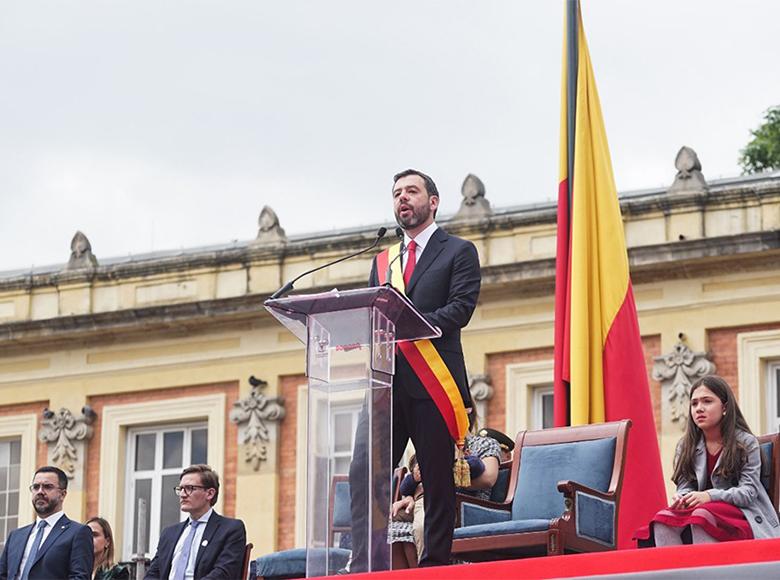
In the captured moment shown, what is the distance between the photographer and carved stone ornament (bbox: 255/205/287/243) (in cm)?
2119

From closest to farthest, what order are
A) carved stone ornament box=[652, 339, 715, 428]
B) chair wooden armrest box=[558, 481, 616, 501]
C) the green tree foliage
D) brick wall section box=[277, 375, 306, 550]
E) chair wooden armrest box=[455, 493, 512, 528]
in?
chair wooden armrest box=[558, 481, 616, 501]
chair wooden armrest box=[455, 493, 512, 528]
carved stone ornament box=[652, 339, 715, 428]
brick wall section box=[277, 375, 306, 550]
the green tree foliage

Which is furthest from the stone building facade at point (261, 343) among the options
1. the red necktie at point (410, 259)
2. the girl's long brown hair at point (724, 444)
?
the red necktie at point (410, 259)

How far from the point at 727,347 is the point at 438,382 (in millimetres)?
11144

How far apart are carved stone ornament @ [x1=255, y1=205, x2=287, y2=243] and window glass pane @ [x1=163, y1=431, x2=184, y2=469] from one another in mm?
2335

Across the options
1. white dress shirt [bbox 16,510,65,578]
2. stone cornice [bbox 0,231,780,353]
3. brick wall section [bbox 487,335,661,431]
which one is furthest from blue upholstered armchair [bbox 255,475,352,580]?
brick wall section [bbox 487,335,661,431]

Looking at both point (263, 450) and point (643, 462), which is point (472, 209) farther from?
point (643, 462)

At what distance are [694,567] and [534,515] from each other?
3.03m

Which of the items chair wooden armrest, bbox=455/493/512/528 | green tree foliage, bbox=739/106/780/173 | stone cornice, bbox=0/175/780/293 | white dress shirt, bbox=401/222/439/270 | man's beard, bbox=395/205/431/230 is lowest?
chair wooden armrest, bbox=455/493/512/528

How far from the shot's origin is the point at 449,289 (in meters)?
7.74

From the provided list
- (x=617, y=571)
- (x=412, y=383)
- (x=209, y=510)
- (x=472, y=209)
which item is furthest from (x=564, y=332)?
(x=472, y=209)

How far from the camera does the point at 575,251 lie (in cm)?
1055

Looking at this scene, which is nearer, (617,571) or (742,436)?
(617,571)

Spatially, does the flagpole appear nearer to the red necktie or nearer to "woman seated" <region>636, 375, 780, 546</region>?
the red necktie

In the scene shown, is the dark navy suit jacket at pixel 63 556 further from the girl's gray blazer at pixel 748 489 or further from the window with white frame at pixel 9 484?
the window with white frame at pixel 9 484
